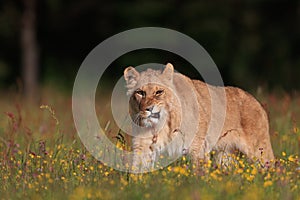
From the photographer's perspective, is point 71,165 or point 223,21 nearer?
point 71,165

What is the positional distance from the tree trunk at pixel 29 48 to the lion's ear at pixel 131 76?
1516 cm

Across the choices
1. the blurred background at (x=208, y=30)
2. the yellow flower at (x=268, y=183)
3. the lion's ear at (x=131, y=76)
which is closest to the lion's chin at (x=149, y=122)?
the lion's ear at (x=131, y=76)

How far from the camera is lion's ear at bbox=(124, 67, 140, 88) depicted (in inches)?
287

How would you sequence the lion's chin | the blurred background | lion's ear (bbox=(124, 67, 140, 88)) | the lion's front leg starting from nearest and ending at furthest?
1. the lion's front leg
2. the lion's chin
3. lion's ear (bbox=(124, 67, 140, 88))
4. the blurred background

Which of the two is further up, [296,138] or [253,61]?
[253,61]

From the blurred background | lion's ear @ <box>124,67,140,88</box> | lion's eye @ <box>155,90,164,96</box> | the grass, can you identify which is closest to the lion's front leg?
the grass

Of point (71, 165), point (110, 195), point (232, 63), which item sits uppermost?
point (232, 63)

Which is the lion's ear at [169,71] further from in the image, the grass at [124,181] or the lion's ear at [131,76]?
the grass at [124,181]

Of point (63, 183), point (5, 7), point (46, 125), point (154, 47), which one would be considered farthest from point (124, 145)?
point (154, 47)

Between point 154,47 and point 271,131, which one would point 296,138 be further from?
point 154,47

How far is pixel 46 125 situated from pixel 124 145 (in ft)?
11.5

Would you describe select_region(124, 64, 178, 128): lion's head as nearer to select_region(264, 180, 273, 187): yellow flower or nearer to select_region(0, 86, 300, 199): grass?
select_region(0, 86, 300, 199): grass

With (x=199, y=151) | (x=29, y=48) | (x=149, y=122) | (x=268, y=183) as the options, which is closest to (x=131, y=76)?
(x=149, y=122)

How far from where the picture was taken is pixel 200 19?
1027 inches
